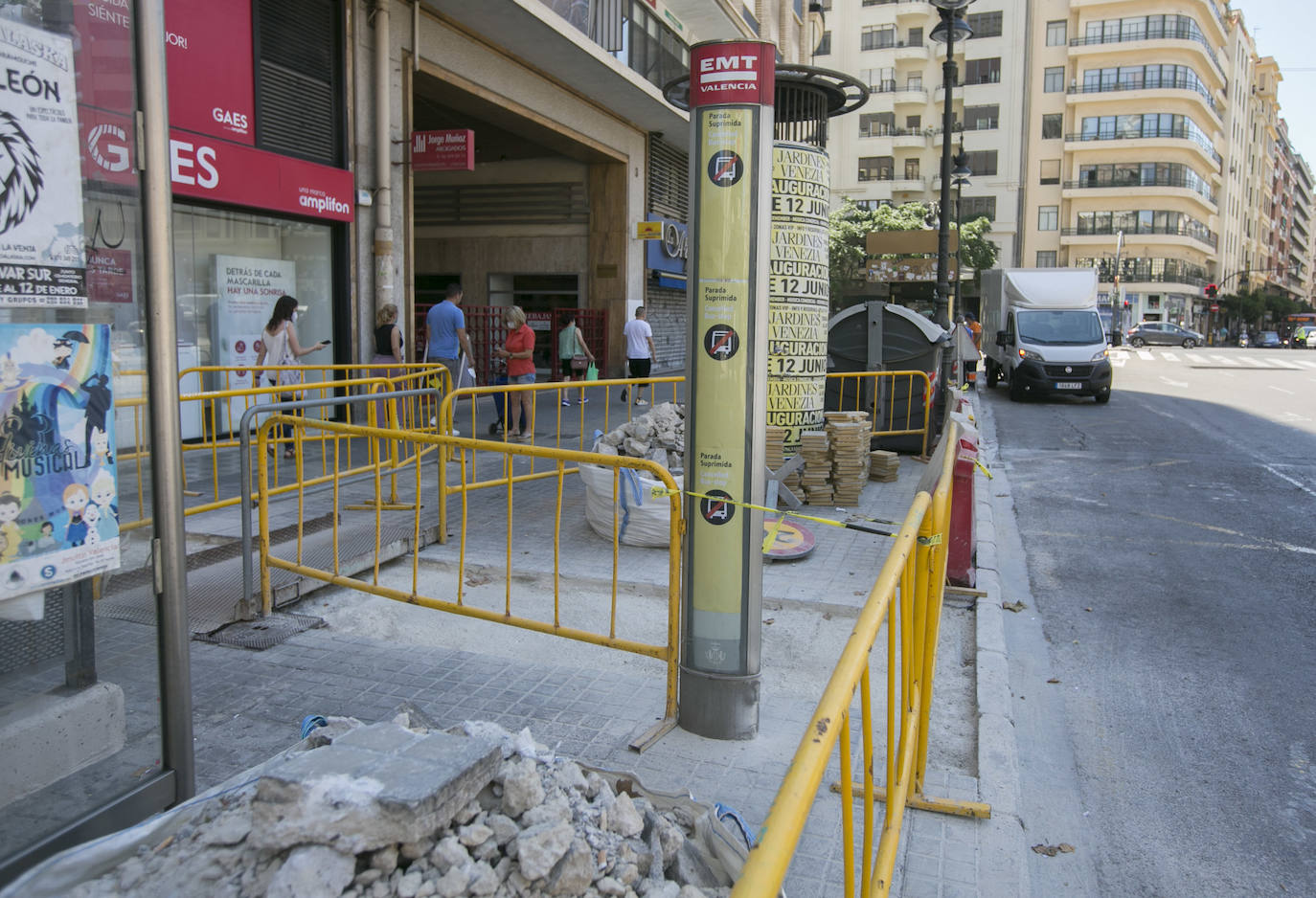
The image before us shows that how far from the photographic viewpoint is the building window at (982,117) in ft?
236

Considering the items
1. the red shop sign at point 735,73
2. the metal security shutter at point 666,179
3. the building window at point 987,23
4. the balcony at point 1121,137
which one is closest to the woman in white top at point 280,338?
the red shop sign at point 735,73

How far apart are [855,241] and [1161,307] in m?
35.8

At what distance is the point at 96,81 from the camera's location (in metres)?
2.79

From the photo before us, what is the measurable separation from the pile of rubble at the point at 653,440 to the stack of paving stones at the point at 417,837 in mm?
5639

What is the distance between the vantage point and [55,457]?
283 cm

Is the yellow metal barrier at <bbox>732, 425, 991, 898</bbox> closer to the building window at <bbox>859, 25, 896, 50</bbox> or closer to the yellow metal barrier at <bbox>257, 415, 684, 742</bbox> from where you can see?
the yellow metal barrier at <bbox>257, 415, 684, 742</bbox>

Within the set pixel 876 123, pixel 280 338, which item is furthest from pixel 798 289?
pixel 876 123

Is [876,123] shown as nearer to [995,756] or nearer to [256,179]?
[256,179]

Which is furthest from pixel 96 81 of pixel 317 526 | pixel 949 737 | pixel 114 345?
pixel 317 526

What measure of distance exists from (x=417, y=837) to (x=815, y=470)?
7.41 meters

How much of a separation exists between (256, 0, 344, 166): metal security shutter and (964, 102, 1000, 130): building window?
223 ft

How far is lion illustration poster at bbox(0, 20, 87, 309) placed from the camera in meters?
2.59

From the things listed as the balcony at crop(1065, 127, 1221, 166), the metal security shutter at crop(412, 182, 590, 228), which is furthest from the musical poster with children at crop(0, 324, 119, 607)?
the balcony at crop(1065, 127, 1221, 166)

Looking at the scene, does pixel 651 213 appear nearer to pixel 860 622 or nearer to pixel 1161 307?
pixel 860 622
